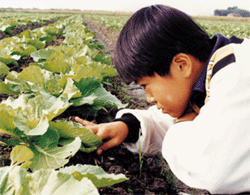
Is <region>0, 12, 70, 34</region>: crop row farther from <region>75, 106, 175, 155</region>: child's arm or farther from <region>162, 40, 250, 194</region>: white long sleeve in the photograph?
<region>162, 40, 250, 194</region>: white long sleeve

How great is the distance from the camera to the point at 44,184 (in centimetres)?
80

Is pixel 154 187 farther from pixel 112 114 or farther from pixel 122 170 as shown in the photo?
pixel 112 114

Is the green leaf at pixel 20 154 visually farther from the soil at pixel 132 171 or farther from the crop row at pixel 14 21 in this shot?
the crop row at pixel 14 21

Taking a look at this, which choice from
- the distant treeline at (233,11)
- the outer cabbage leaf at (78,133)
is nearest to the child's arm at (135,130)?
the outer cabbage leaf at (78,133)

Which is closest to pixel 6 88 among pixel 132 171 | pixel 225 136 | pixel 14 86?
pixel 14 86

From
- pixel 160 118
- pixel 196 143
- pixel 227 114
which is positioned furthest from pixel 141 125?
pixel 227 114

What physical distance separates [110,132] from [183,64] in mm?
598

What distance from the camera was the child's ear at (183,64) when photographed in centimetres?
135

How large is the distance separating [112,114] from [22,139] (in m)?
1.01

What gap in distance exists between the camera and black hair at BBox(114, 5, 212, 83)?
1351 millimetres

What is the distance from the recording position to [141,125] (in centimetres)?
162

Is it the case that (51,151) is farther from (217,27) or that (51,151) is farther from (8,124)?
(217,27)

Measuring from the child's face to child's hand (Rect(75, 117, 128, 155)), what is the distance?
0.30 meters

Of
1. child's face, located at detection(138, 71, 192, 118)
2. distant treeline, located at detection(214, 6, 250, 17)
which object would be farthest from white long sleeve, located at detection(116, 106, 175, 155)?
distant treeline, located at detection(214, 6, 250, 17)
